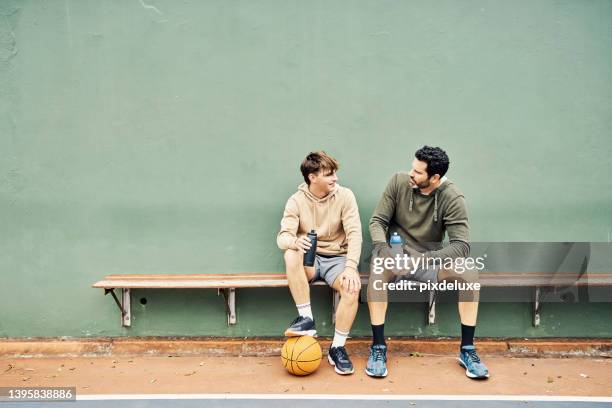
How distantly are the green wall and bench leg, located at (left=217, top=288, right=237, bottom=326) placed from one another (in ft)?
0.28

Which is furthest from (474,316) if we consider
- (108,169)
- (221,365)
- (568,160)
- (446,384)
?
(108,169)

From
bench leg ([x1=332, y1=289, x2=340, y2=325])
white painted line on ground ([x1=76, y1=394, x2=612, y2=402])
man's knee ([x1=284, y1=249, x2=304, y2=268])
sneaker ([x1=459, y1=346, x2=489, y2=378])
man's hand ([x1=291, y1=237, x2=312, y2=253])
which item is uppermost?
man's hand ([x1=291, y1=237, x2=312, y2=253])

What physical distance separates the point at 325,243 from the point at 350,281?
1.39 feet

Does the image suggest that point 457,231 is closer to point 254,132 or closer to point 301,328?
point 301,328

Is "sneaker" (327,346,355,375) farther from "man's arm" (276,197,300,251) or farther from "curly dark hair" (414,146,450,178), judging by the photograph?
"curly dark hair" (414,146,450,178)

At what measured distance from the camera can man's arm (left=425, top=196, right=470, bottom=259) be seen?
3.83 meters

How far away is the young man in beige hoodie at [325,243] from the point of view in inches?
150

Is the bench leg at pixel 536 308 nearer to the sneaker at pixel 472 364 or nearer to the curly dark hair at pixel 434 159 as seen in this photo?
the sneaker at pixel 472 364

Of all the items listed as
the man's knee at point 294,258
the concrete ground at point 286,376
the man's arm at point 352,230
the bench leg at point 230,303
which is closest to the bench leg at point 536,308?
the concrete ground at point 286,376

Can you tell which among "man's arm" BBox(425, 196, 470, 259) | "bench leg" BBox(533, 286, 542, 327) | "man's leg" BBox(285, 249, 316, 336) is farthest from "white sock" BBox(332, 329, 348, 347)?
"bench leg" BBox(533, 286, 542, 327)

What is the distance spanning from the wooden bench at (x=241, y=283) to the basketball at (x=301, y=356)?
0.51 meters

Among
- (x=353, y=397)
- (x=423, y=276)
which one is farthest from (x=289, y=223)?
(x=353, y=397)

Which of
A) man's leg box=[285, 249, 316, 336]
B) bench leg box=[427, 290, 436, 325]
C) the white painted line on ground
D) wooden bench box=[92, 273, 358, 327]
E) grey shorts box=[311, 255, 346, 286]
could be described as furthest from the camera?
bench leg box=[427, 290, 436, 325]

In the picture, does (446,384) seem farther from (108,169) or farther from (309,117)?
(108,169)
